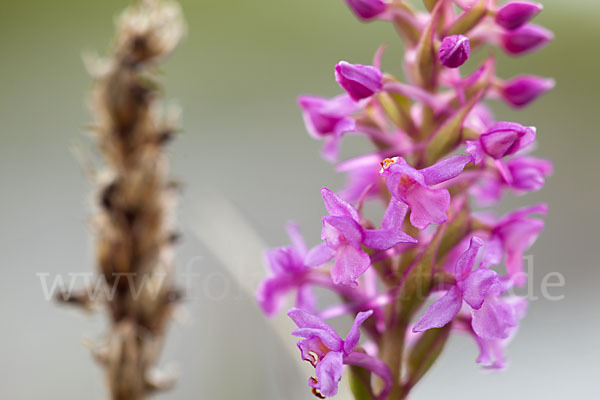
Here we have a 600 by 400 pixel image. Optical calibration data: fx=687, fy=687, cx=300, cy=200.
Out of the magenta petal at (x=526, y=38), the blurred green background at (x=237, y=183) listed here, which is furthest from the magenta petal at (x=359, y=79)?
the blurred green background at (x=237, y=183)

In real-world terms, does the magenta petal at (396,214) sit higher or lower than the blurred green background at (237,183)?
lower

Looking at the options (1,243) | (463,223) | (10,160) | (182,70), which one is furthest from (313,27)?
(463,223)

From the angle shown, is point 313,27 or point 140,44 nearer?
point 140,44

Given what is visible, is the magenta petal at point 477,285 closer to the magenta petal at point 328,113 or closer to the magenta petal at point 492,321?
the magenta petal at point 492,321

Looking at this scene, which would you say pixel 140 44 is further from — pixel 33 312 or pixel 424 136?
pixel 33 312

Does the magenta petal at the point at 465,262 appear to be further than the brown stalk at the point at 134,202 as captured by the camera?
No

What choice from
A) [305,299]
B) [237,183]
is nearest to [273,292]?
[305,299]

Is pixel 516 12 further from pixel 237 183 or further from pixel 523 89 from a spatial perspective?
pixel 237 183
